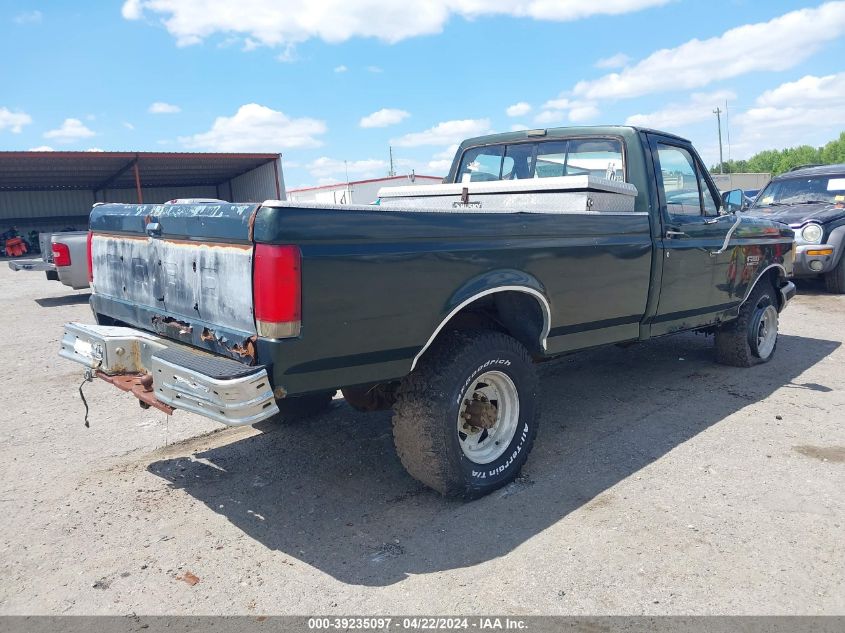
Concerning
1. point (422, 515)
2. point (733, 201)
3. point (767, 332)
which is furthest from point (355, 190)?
point (422, 515)

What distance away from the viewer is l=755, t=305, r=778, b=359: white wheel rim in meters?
6.33

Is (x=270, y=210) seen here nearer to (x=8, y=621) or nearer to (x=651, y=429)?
(x=8, y=621)

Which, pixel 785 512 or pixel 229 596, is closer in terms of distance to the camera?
pixel 229 596

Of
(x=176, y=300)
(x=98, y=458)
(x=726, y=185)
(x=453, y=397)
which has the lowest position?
(x=98, y=458)

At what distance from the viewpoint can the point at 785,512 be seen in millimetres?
3410

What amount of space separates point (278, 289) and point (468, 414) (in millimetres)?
1426

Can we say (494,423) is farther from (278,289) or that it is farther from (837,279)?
(837,279)

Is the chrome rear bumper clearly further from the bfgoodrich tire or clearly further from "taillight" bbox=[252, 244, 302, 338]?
the bfgoodrich tire

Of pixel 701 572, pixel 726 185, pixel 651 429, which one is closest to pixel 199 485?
pixel 701 572

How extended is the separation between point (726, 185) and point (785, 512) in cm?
4577

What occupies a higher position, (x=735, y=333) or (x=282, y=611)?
(x=735, y=333)

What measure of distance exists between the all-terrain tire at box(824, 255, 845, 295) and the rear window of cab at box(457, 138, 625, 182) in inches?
289

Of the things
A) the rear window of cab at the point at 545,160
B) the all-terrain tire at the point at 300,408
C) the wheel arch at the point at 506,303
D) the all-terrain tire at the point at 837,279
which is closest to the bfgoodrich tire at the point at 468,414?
the wheel arch at the point at 506,303

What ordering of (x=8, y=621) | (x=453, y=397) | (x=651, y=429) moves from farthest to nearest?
(x=651, y=429), (x=453, y=397), (x=8, y=621)
